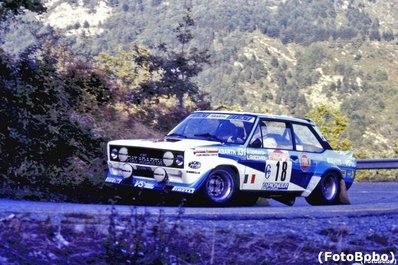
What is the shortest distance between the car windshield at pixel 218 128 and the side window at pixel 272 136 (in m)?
0.15

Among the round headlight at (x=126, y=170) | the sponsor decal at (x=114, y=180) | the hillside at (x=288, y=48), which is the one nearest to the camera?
the round headlight at (x=126, y=170)

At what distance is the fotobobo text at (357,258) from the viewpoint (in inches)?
248

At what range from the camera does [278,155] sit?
1125cm

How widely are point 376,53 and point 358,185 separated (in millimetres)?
95421

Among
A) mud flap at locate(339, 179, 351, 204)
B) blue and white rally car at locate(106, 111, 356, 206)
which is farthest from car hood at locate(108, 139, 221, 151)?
mud flap at locate(339, 179, 351, 204)

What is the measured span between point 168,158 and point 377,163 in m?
10.2

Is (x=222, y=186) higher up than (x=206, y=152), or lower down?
lower down

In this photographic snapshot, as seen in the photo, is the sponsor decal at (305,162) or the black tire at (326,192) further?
the black tire at (326,192)

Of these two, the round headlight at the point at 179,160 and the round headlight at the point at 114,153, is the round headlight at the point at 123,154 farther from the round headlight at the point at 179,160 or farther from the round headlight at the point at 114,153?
the round headlight at the point at 179,160

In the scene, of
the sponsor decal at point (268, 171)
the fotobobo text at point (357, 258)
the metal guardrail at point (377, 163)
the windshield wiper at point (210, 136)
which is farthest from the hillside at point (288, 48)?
the fotobobo text at point (357, 258)

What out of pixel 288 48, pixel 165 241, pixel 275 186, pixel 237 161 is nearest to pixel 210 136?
pixel 237 161

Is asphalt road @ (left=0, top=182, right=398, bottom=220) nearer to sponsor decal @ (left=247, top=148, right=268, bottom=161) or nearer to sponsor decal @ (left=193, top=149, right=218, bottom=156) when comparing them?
sponsor decal @ (left=193, top=149, right=218, bottom=156)

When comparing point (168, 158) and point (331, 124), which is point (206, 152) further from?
point (331, 124)

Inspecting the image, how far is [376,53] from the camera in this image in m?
109
